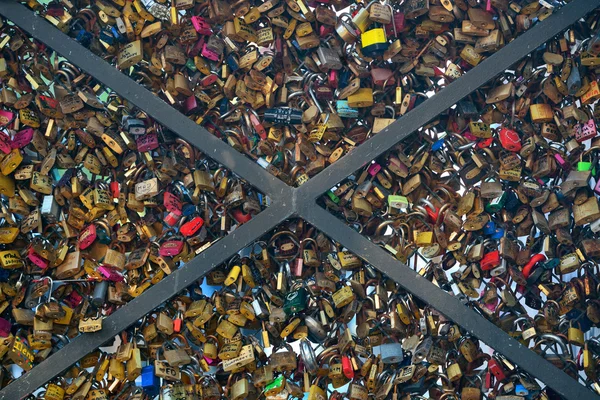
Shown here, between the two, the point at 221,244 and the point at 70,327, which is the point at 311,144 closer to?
the point at 221,244

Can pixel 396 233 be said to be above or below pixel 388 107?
below

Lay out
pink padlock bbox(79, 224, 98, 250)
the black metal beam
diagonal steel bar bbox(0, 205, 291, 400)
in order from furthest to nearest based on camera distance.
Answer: pink padlock bbox(79, 224, 98, 250) → diagonal steel bar bbox(0, 205, 291, 400) → the black metal beam

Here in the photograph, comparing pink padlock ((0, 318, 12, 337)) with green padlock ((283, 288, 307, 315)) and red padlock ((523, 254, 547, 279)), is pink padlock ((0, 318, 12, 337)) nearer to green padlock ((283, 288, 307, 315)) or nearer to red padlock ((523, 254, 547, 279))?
green padlock ((283, 288, 307, 315))

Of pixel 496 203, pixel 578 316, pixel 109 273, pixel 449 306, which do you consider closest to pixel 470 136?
pixel 496 203

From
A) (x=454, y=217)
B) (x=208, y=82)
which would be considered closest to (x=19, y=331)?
(x=208, y=82)

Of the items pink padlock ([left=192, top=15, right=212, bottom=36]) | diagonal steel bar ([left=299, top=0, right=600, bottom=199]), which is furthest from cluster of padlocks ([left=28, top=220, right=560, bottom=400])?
pink padlock ([left=192, top=15, right=212, bottom=36])

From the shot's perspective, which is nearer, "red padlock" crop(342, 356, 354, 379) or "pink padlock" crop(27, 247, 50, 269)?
"red padlock" crop(342, 356, 354, 379)
